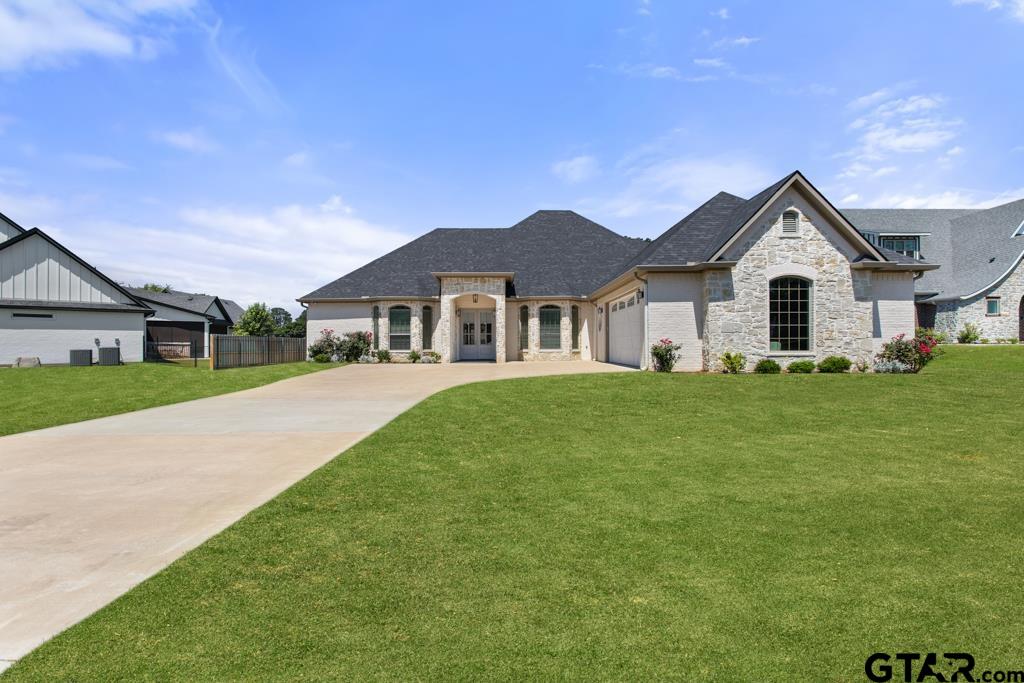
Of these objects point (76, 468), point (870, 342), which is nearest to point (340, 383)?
point (76, 468)

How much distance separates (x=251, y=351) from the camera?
1026 inches

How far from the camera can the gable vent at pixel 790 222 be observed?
62.4ft

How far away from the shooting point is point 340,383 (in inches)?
706

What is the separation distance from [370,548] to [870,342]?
2056 cm

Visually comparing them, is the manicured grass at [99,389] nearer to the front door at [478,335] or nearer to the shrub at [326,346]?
the shrub at [326,346]

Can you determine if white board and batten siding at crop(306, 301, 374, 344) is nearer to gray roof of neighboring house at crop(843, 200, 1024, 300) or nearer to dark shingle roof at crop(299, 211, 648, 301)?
dark shingle roof at crop(299, 211, 648, 301)

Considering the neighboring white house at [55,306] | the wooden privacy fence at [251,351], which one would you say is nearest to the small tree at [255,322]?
the neighboring white house at [55,306]

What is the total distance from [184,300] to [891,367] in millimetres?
52961

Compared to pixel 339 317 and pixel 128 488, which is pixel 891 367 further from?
pixel 339 317

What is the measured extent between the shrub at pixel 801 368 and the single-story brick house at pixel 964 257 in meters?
16.2

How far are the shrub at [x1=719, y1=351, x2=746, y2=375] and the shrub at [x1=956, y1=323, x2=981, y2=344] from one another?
1989cm

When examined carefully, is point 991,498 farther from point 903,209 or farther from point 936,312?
point 903,209

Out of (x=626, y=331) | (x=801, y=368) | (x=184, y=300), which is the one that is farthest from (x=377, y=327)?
(x=184, y=300)

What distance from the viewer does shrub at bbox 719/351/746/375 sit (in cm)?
1873
